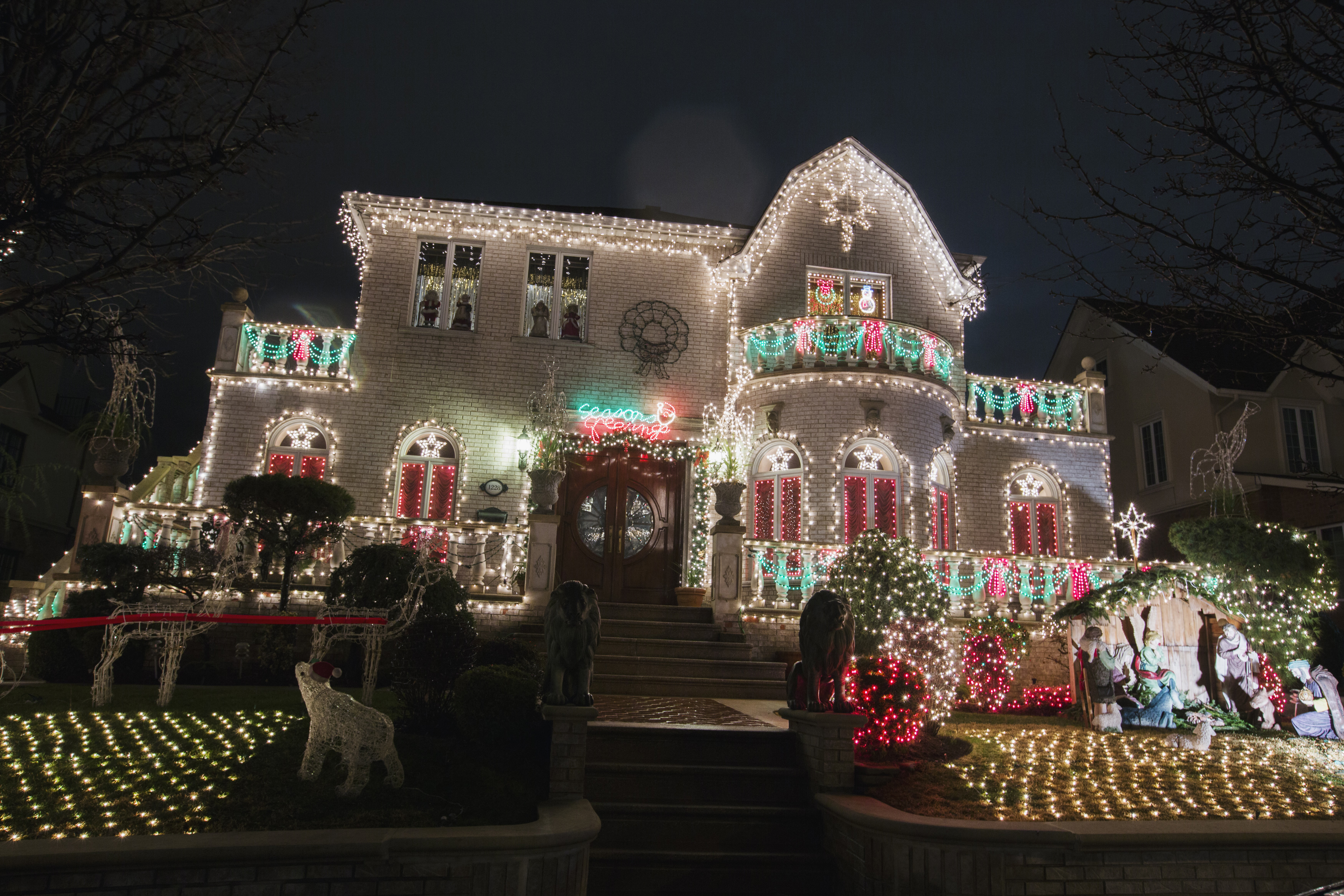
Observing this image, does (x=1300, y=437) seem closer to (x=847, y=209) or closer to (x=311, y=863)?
(x=847, y=209)

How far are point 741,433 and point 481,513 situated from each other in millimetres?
4700

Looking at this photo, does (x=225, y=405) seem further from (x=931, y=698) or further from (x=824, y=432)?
(x=931, y=698)

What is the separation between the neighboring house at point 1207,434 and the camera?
1673 centimetres

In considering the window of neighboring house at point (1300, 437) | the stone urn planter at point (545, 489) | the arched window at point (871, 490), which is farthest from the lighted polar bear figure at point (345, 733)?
the window of neighboring house at point (1300, 437)

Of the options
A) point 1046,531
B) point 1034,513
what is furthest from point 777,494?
point 1046,531

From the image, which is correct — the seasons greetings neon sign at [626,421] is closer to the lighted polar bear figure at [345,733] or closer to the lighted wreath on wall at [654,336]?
the lighted wreath on wall at [654,336]

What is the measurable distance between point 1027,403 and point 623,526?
819cm

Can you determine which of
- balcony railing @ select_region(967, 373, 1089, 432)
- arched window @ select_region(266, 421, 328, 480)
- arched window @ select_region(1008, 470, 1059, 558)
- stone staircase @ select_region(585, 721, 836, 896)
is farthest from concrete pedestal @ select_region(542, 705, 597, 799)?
balcony railing @ select_region(967, 373, 1089, 432)

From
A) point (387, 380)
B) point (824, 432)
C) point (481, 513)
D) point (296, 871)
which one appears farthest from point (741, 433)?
point (296, 871)

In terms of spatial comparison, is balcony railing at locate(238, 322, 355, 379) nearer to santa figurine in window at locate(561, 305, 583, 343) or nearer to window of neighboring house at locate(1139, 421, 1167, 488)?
santa figurine in window at locate(561, 305, 583, 343)

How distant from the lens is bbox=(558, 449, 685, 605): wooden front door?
13.6 m

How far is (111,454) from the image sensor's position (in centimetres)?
1152

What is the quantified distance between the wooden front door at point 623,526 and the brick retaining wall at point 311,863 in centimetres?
836

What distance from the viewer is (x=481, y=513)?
43.9 ft
